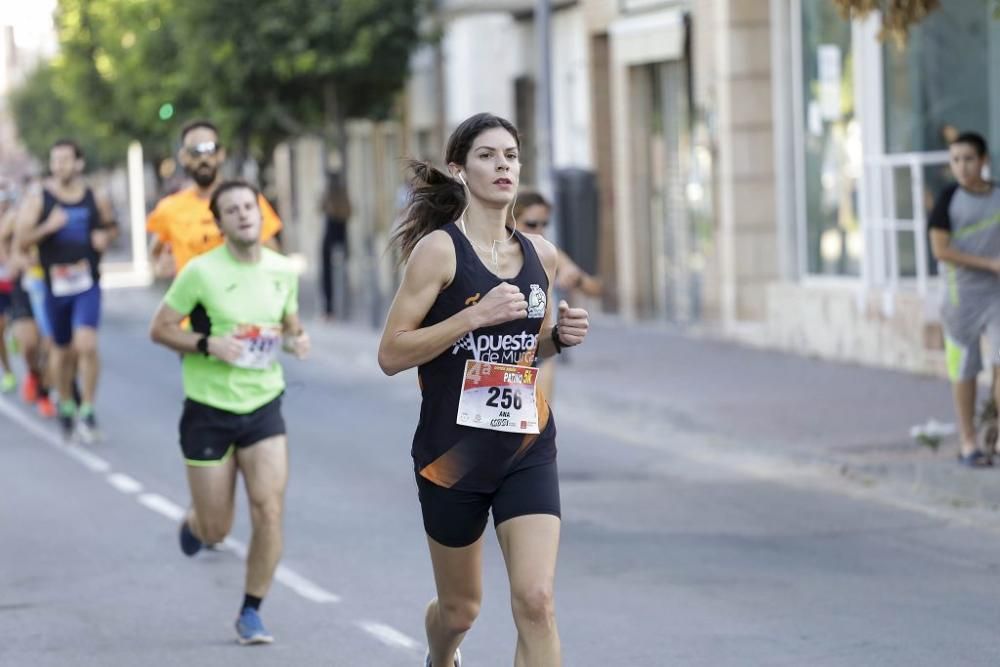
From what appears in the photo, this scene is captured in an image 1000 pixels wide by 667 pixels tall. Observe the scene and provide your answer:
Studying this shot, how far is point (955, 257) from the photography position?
37.1 ft

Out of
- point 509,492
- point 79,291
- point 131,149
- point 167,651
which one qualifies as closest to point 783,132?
point 79,291

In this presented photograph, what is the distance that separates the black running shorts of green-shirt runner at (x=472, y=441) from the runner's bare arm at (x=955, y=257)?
5960 millimetres

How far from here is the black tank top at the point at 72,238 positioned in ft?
46.4

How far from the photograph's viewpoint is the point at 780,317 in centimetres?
1923

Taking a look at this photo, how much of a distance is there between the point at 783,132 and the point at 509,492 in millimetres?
14616

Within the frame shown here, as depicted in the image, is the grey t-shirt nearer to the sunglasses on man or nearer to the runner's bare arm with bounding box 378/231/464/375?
the sunglasses on man

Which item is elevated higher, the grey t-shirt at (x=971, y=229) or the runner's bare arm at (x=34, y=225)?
the runner's bare arm at (x=34, y=225)

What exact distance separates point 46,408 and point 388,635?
9.60 m

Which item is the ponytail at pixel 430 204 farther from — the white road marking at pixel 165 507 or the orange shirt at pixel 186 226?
the orange shirt at pixel 186 226

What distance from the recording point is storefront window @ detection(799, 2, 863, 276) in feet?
60.7

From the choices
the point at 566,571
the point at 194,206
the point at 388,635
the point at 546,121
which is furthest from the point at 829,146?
the point at 388,635

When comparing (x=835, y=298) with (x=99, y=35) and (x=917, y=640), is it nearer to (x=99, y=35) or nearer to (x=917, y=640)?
(x=917, y=640)

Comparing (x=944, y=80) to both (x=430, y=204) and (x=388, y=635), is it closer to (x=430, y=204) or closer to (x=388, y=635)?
(x=388, y=635)

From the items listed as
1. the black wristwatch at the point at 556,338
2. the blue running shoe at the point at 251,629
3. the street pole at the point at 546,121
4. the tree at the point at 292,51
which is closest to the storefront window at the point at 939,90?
the street pole at the point at 546,121
